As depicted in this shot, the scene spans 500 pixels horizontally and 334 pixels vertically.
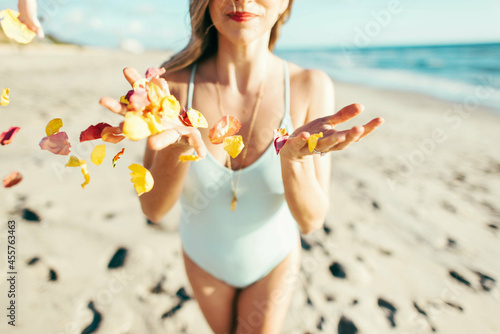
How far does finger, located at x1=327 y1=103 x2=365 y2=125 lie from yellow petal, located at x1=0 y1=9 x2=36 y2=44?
0.93 metres

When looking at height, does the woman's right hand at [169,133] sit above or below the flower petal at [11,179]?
above

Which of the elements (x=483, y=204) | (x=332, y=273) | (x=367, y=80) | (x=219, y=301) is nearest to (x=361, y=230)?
(x=332, y=273)

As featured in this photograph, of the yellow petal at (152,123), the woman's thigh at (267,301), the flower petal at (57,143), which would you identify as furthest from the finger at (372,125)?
the woman's thigh at (267,301)

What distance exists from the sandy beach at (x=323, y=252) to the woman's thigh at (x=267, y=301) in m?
0.64

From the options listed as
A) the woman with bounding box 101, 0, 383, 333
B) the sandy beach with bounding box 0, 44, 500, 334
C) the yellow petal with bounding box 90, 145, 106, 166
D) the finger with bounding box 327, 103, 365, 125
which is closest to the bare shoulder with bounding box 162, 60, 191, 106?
the woman with bounding box 101, 0, 383, 333

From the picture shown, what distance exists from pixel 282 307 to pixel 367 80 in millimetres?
12308

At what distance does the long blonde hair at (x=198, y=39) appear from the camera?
1.52 m

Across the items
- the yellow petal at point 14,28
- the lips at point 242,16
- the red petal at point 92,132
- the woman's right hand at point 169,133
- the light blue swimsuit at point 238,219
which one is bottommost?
the light blue swimsuit at point 238,219

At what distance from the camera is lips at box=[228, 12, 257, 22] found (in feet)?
4.23

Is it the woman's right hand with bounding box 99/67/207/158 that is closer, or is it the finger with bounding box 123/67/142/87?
the woman's right hand with bounding box 99/67/207/158

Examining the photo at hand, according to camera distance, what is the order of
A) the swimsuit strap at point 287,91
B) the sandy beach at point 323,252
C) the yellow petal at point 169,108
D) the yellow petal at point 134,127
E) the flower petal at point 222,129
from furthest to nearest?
the sandy beach at point 323,252, the swimsuit strap at point 287,91, the flower petal at point 222,129, the yellow petal at point 169,108, the yellow petal at point 134,127

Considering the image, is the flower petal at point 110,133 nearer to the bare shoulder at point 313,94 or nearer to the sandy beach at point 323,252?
the bare shoulder at point 313,94

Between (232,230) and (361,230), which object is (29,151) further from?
(361,230)

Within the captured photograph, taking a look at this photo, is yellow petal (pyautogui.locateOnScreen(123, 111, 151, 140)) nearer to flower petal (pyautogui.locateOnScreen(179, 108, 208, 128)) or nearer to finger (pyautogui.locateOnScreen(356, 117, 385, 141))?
flower petal (pyautogui.locateOnScreen(179, 108, 208, 128))
